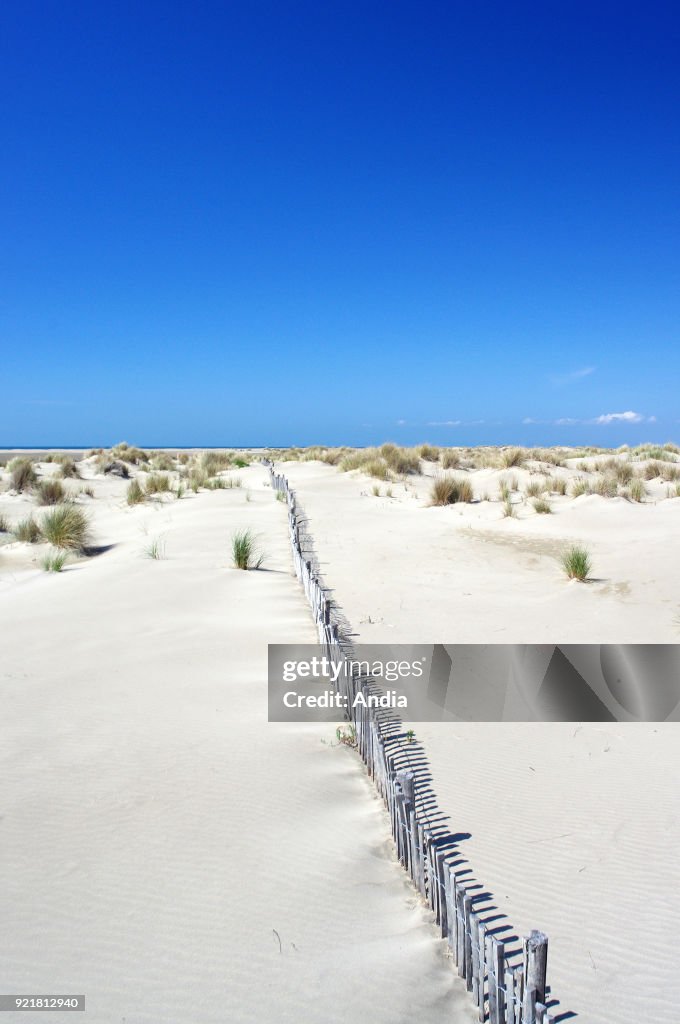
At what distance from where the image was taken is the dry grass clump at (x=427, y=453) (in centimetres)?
2788

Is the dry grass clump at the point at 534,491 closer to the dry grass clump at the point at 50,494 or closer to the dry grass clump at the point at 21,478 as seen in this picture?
the dry grass clump at the point at 50,494

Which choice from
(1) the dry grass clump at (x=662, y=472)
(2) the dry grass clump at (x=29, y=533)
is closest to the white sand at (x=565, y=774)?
(2) the dry grass clump at (x=29, y=533)

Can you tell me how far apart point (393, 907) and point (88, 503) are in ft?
58.2

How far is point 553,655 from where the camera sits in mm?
6242

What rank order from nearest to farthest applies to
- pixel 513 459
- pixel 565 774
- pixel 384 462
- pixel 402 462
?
pixel 565 774 → pixel 513 459 → pixel 384 462 → pixel 402 462

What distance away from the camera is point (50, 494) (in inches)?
688

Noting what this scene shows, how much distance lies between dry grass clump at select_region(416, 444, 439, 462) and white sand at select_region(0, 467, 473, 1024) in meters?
22.3

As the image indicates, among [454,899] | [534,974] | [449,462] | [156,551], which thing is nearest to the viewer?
[534,974]

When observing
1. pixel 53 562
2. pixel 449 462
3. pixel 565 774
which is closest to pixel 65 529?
pixel 53 562

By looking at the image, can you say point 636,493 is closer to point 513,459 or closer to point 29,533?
point 513,459

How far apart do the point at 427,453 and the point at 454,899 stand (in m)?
26.2

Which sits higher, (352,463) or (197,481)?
(352,463)

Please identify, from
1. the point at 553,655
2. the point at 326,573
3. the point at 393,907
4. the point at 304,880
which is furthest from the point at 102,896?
the point at 326,573

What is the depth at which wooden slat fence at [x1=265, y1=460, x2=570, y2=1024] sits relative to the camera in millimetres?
2060
